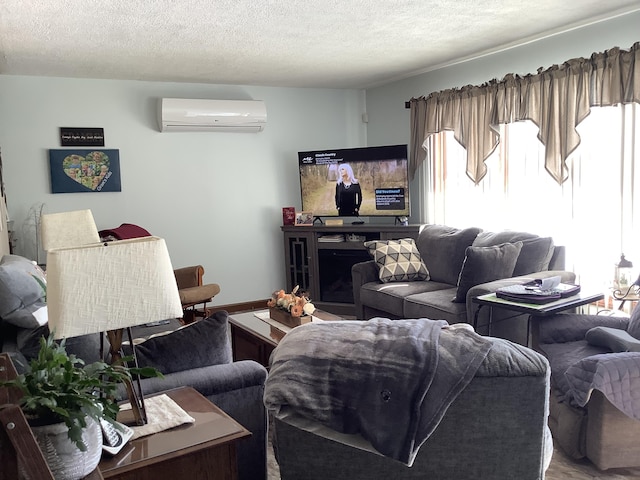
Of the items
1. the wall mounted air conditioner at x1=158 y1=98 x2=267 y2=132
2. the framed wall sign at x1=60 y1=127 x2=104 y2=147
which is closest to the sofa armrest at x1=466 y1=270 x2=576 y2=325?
the wall mounted air conditioner at x1=158 y1=98 x2=267 y2=132

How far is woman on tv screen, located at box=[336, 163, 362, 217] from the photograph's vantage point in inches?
235

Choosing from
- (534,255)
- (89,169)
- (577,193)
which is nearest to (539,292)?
(534,255)

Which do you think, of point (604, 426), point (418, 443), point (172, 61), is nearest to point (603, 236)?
point (604, 426)

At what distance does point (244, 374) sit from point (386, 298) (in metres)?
2.50

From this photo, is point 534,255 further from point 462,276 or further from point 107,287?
point 107,287

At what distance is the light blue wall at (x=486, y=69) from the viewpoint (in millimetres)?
3908

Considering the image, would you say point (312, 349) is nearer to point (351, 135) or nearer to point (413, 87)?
point (413, 87)

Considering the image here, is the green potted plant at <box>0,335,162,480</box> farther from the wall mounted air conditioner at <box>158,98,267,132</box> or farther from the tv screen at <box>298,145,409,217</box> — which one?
the tv screen at <box>298,145,409,217</box>

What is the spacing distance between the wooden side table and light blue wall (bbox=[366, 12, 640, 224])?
3.65 m

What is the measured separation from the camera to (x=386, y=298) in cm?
459

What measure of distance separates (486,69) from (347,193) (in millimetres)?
1841

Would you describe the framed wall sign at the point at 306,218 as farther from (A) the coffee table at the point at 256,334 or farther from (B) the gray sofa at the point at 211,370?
(B) the gray sofa at the point at 211,370

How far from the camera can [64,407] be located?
1349mm

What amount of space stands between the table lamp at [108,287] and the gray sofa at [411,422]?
42 cm
